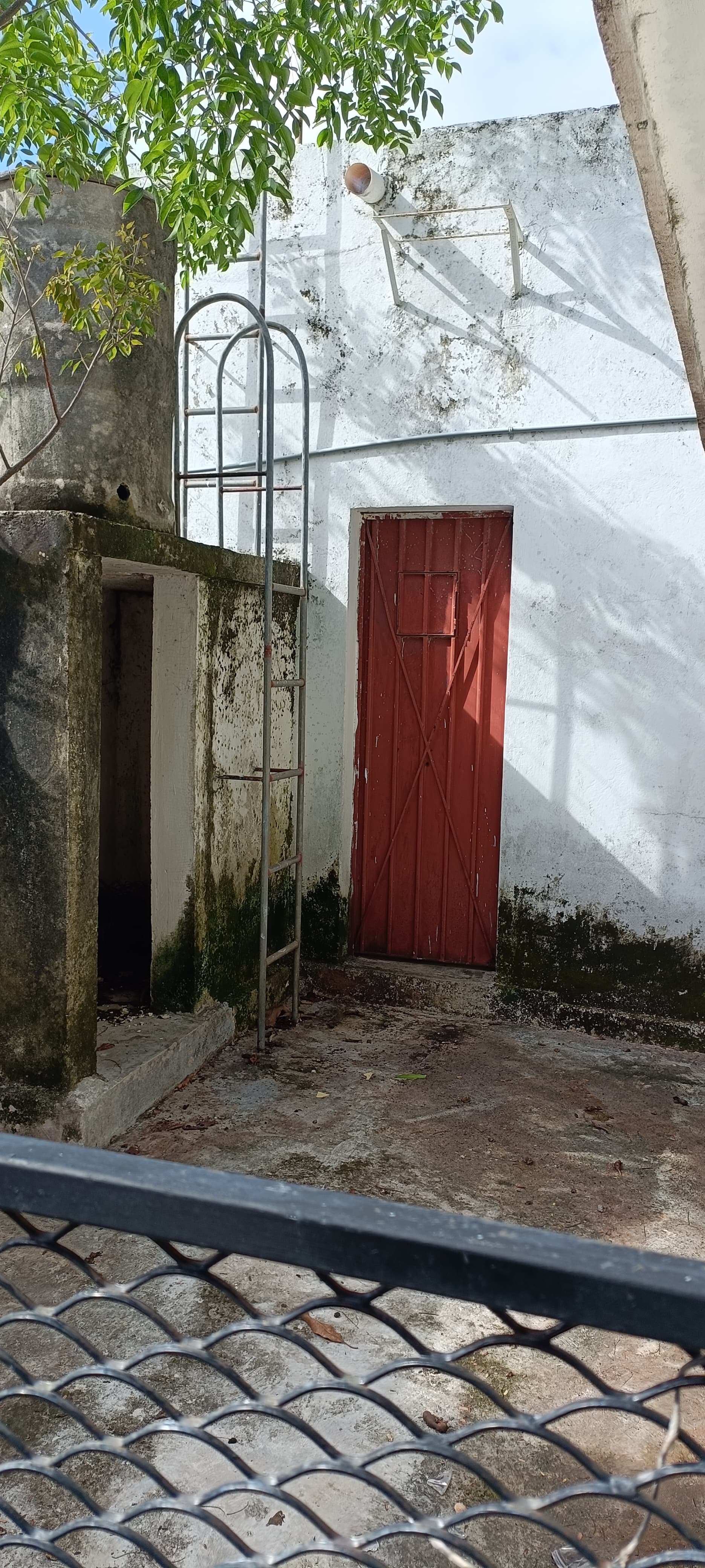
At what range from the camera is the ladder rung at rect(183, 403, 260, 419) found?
5902mm

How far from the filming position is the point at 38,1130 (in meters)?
4.13

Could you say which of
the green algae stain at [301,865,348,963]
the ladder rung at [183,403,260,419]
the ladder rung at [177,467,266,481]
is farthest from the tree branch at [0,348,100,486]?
the green algae stain at [301,865,348,963]

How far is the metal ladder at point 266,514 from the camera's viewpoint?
5.21 metres

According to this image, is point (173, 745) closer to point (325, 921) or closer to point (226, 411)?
point (325, 921)

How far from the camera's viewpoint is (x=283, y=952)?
5.64 m

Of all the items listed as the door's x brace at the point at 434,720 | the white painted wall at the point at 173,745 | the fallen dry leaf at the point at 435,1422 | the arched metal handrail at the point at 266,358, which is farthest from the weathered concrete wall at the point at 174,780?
the fallen dry leaf at the point at 435,1422

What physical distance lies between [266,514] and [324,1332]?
11.6 ft

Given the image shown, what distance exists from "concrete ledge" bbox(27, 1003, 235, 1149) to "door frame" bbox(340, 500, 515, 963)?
56.8 inches

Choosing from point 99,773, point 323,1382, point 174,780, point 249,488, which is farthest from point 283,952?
point 323,1382

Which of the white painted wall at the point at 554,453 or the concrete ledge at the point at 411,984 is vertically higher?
the white painted wall at the point at 554,453

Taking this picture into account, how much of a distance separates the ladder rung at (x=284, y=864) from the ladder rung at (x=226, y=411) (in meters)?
2.42

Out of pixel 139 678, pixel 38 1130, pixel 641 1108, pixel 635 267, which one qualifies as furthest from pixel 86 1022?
pixel 635 267

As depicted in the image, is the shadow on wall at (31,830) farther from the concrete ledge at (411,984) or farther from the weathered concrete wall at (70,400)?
the concrete ledge at (411,984)

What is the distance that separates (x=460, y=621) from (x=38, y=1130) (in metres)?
3.70
